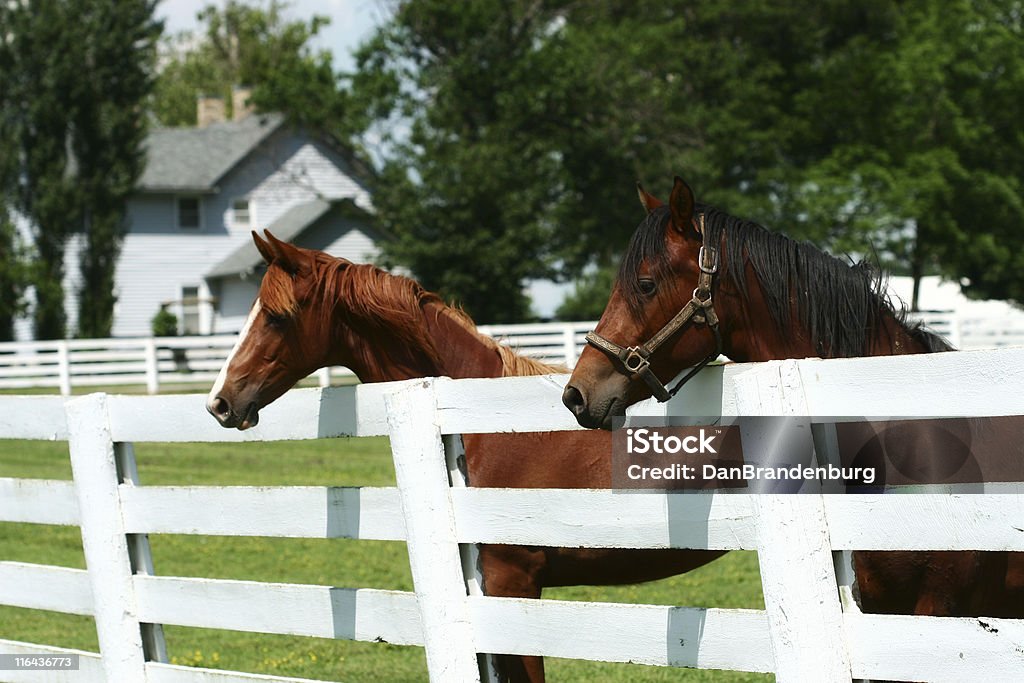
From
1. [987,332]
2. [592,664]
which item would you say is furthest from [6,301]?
[592,664]

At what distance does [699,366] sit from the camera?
3547 mm

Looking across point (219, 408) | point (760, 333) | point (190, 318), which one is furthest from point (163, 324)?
point (760, 333)

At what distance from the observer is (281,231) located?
40.9 m

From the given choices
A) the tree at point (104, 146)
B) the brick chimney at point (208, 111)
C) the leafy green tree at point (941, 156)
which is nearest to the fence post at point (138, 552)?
the leafy green tree at point (941, 156)

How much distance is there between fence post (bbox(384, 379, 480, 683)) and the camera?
380 cm

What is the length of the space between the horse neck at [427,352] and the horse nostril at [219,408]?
64cm

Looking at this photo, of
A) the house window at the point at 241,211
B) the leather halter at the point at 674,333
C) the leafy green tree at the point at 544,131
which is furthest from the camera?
the house window at the point at 241,211

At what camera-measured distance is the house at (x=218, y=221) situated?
132 feet

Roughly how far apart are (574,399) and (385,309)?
1.76 metres

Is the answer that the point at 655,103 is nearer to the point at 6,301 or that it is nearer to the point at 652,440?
the point at 6,301

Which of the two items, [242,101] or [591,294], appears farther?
[591,294]

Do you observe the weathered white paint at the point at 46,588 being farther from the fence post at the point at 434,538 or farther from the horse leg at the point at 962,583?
the horse leg at the point at 962,583

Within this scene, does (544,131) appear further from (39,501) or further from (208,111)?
(39,501)

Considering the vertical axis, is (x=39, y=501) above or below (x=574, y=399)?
below
